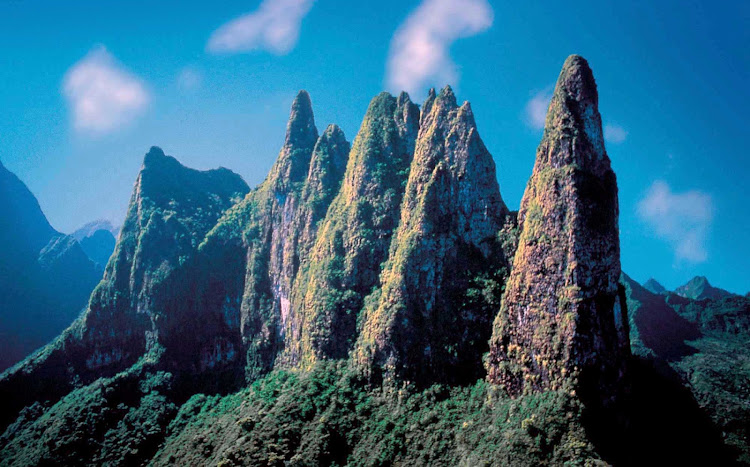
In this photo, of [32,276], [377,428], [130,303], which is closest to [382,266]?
[377,428]

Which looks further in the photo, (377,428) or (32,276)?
(32,276)

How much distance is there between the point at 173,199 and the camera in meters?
64.5

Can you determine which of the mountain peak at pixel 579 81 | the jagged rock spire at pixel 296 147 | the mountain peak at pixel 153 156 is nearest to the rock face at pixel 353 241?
the jagged rock spire at pixel 296 147

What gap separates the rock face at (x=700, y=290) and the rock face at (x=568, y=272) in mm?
84863

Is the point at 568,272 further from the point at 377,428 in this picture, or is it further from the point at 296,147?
the point at 296,147

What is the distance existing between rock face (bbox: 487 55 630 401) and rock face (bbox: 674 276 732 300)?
84863mm

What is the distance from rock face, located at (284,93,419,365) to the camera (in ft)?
141

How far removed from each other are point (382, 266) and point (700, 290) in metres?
98.3

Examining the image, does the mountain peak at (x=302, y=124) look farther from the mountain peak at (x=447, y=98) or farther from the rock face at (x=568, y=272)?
the rock face at (x=568, y=272)

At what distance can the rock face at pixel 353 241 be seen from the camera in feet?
141

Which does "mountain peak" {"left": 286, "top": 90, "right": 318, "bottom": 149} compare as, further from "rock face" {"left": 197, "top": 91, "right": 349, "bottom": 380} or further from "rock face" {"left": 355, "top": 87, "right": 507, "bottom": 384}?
"rock face" {"left": 355, "top": 87, "right": 507, "bottom": 384}

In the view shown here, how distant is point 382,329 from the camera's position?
126 ft

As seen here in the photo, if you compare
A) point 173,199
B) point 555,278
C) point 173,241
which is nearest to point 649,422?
point 555,278

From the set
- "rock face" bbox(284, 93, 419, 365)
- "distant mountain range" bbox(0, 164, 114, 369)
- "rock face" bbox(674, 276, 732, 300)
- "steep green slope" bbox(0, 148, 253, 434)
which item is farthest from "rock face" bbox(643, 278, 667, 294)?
"distant mountain range" bbox(0, 164, 114, 369)
